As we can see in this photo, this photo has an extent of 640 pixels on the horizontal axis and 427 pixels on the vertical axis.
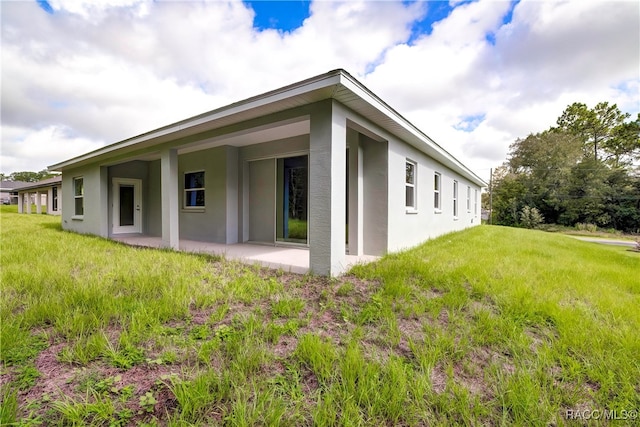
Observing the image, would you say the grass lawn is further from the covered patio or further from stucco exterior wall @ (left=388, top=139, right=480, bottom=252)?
stucco exterior wall @ (left=388, top=139, right=480, bottom=252)

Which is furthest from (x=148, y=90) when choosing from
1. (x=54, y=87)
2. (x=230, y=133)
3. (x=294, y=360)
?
(x=294, y=360)

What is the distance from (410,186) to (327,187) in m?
4.01

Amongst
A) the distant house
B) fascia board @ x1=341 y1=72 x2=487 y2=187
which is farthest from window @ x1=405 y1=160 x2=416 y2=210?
the distant house

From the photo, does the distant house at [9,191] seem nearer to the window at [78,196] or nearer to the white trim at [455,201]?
the window at [78,196]

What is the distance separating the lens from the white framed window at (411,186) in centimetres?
745

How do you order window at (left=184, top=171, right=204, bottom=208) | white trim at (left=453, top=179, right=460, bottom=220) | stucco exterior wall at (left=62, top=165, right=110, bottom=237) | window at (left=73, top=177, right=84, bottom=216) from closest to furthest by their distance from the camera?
window at (left=184, top=171, right=204, bottom=208) → stucco exterior wall at (left=62, top=165, right=110, bottom=237) → window at (left=73, top=177, right=84, bottom=216) → white trim at (left=453, top=179, right=460, bottom=220)

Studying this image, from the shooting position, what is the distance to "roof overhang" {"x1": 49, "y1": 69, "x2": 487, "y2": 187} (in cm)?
396

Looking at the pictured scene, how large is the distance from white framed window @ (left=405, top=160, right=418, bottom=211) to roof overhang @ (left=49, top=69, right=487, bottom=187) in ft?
1.89

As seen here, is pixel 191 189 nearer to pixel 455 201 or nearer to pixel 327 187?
pixel 327 187

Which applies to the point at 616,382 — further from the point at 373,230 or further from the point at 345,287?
the point at 373,230

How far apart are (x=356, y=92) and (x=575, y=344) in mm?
3826

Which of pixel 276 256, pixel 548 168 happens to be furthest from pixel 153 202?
pixel 548 168

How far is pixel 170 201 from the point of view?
274 inches

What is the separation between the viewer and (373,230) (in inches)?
238
